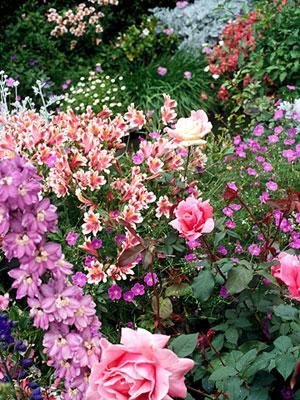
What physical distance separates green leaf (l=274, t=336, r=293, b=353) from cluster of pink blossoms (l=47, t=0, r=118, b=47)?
17.5 feet

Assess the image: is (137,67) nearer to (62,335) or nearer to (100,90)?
(100,90)

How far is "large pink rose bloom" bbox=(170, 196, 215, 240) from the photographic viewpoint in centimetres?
175

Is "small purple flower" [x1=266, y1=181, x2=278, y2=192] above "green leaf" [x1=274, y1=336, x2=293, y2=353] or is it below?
below

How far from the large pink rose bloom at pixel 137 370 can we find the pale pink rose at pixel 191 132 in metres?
0.94

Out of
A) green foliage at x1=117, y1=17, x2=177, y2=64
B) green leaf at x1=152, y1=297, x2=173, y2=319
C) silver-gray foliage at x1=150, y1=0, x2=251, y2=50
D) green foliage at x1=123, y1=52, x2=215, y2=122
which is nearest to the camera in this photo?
green leaf at x1=152, y1=297, x2=173, y2=319

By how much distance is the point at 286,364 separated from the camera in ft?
5.07

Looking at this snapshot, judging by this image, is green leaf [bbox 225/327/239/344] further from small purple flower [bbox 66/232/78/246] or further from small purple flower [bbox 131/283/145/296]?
small purple flower [bbox 66/232/78/246]

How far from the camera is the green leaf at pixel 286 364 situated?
60.1 inches

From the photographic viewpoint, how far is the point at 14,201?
1.40m

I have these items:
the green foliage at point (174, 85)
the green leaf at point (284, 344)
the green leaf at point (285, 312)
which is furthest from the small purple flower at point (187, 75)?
the green leaf at point (284, 344)

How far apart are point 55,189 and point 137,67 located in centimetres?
407

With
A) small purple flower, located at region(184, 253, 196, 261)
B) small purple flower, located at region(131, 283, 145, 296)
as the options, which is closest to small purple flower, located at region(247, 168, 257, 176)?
small purple flower, located at region(184, 253, 196, 261)

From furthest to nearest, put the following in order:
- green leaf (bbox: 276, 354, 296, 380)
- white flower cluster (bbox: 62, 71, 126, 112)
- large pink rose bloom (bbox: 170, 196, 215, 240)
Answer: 1. white flower cluster (bbox: 62, 71, 126, 112)
2. large pink rose bloom (bbox: 170, 196, 215, 240)
3. green leaf (bbox: 276, 354, 296, 380)

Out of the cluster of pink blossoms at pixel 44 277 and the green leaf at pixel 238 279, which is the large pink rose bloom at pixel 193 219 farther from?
the cluster of pink blossoms at pixel 44 277
